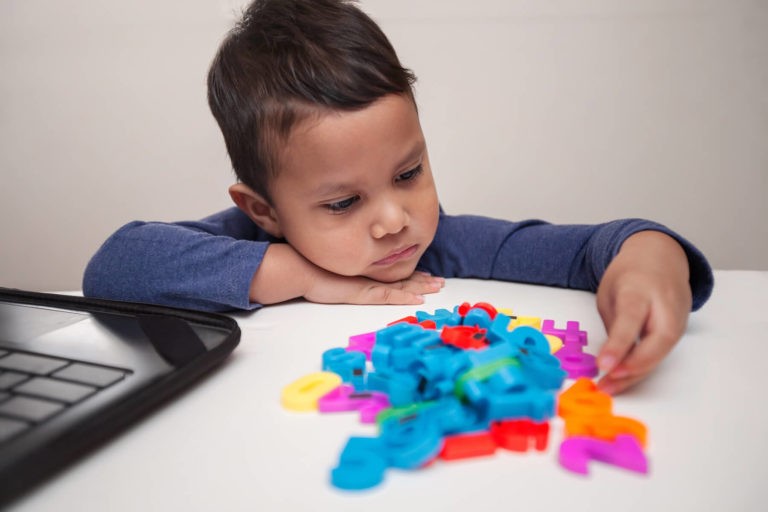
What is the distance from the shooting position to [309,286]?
0.81 metres

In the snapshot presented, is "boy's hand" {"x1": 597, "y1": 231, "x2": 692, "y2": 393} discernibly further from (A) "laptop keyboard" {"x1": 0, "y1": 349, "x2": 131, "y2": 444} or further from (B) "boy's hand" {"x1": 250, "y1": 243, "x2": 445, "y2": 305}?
(A) "laptop keyboard" {"x1": 0, "y1": 349, "x2": 131, "y2": 444}

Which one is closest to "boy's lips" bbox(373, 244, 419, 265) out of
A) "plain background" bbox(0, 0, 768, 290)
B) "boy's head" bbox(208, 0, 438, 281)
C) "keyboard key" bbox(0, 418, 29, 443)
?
"boy's head" bbox(208, 0, 438, 281)

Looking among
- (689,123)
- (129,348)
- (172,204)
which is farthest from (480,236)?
(172,204)

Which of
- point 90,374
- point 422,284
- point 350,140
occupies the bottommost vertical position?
point 422,284

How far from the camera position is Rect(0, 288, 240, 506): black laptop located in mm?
375

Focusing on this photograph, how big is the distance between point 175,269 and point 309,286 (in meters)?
0.18

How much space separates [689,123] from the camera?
1469mm

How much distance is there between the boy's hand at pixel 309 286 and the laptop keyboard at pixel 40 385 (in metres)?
0.31

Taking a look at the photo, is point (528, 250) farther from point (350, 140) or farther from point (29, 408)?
point (29, 408)

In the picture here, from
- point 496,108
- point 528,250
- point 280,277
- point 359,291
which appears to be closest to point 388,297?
point 359,291

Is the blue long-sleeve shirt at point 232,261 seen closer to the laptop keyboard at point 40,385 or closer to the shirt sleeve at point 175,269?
the shirt sleeve at point 175,269

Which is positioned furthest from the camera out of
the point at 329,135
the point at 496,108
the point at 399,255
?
the point at 496,108

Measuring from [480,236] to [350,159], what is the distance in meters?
0.31

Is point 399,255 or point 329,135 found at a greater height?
point 329,135
